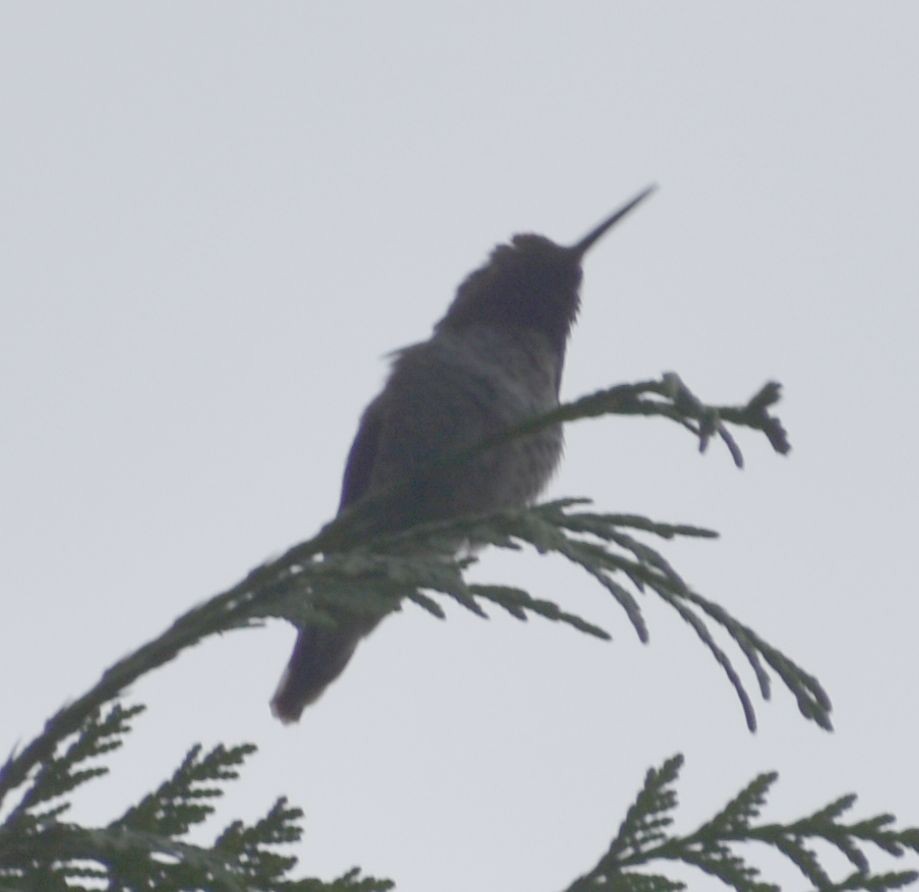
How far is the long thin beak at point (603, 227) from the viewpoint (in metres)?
6.38

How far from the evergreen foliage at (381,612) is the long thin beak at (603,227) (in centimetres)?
423

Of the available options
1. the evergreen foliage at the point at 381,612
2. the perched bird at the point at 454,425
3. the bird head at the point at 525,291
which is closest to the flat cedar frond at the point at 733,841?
the evergreen foliage at the point at 381,612

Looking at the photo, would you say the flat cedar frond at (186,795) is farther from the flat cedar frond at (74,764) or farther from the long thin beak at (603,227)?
the long thin beak at (603,227)

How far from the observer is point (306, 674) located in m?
5.23

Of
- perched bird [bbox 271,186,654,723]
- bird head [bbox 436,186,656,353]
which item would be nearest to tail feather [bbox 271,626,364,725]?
perched bird [bbox 271,186,654,723]

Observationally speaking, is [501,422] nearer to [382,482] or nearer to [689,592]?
[382,482]

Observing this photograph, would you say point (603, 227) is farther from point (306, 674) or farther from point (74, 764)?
point (74, 764)

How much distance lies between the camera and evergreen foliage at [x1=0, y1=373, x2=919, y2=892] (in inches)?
69.3

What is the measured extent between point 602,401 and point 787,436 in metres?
0.26

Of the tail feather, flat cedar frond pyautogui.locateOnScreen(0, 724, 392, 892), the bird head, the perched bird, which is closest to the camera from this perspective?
flat cedar frond pyautogui.locateOnScreen(0, 724, 392, 892)

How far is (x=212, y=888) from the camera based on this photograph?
1758mm

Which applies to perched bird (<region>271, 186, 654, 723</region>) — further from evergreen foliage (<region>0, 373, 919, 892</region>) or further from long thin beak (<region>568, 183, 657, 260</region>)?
evergreen foliage (<region>0, 373, 919, 892</region>)

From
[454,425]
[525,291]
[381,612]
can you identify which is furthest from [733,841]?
[525,291]

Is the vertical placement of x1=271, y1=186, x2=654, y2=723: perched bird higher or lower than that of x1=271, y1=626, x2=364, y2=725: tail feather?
higher
